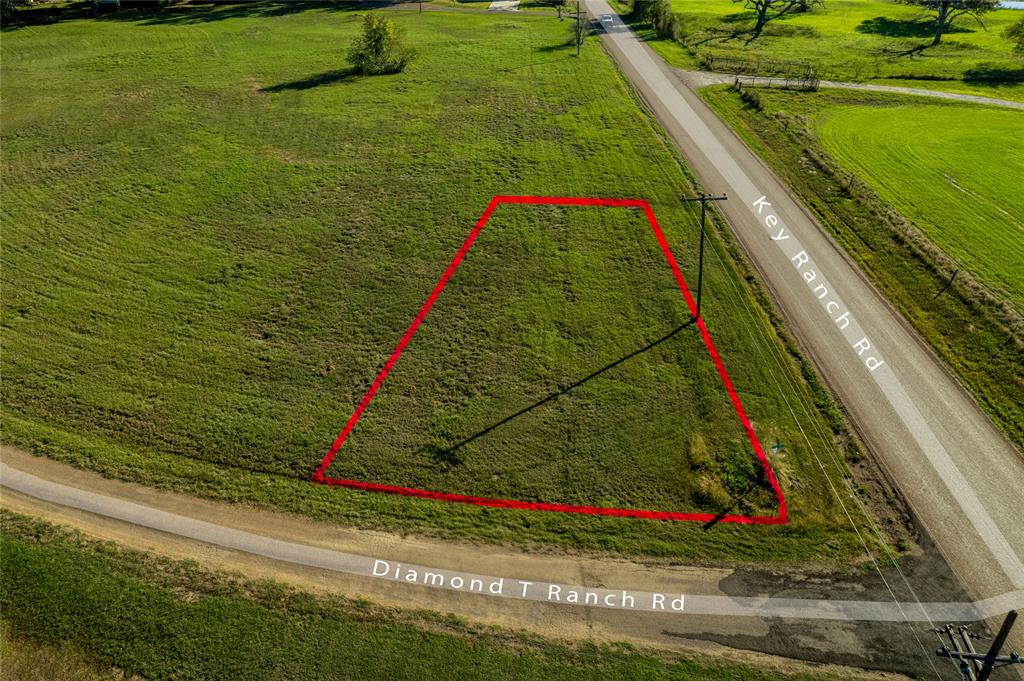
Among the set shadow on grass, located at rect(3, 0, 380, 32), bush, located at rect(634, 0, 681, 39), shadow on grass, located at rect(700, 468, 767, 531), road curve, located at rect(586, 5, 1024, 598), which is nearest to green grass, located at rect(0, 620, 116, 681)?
shadow on grass, located at rect(700, 468, 767, 531)

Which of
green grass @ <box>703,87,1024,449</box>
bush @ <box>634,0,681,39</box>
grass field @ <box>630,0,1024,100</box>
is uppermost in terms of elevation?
bush @ <box>634,0,681,39</box>

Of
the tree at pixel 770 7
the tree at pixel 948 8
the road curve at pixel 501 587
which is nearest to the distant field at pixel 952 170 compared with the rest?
the road curve at pixel 501 587

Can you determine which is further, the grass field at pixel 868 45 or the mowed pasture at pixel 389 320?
the grass field at pixel 868 45

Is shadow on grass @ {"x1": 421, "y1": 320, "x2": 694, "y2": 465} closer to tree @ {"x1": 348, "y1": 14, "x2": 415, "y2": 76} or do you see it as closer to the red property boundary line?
the red property boundary line

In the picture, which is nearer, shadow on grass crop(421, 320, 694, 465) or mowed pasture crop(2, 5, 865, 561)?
mowed pasture crop(2, 5, 865, 561)

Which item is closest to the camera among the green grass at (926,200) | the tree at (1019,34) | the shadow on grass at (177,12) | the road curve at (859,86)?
the green grass at (926,200)

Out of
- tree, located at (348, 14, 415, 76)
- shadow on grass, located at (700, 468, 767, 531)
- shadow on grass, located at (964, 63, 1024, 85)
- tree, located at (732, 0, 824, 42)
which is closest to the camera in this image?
shadow on grass, located at (700, 468, 767, 531)

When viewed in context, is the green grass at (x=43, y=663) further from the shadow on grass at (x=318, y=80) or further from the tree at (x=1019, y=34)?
the tree at (x=1019, y=34)
